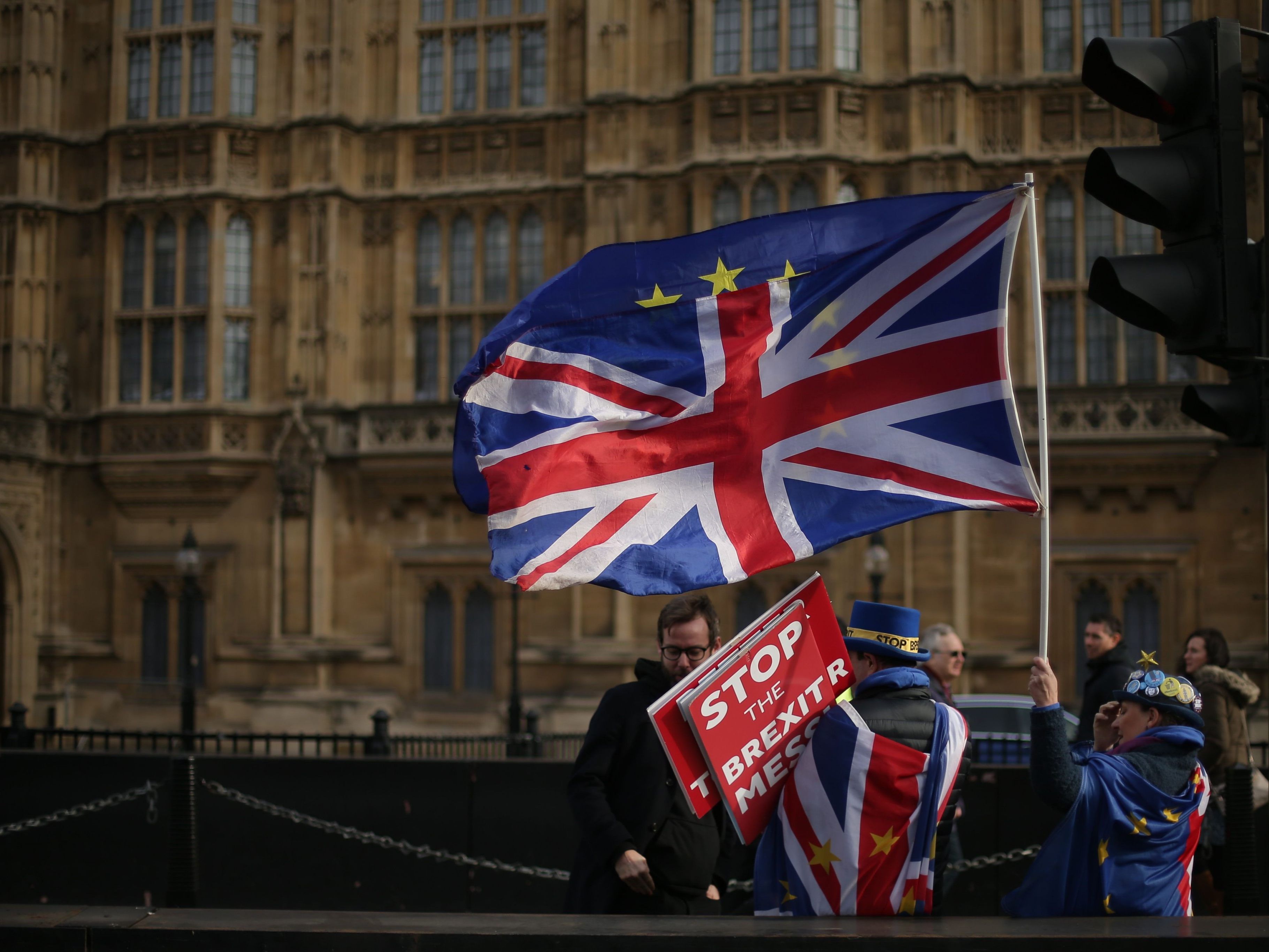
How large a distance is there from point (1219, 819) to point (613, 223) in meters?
14.6

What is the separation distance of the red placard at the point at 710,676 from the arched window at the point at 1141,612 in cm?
1619

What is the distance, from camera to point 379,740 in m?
13.1

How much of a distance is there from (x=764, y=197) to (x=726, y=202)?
564mm

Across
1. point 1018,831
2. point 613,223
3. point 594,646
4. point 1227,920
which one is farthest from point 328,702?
point 1227,920

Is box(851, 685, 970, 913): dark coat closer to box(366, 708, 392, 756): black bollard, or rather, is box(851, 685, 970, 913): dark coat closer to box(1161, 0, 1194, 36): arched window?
box(366, 708, 392, 756): black bollard

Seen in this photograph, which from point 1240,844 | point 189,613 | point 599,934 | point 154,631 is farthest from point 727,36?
point 599,934

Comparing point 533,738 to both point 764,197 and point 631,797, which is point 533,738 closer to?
point 631,797

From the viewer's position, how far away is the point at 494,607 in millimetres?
21781

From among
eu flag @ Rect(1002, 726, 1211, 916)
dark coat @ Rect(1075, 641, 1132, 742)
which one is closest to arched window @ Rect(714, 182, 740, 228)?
dark coat @ Rect(1075, 641, 1132, 742)

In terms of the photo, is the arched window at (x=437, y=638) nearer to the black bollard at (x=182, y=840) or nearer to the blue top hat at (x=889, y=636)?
the black bollard at (x=182, y=840)

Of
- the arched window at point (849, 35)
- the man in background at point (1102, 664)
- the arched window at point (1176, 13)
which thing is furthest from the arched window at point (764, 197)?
the man in background at point (1102, 664)

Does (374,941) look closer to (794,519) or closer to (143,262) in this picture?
(794,519)

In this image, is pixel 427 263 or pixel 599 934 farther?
pixel 427 263

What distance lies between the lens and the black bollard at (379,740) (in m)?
13.1
